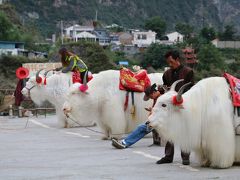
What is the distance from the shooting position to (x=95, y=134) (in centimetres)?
1538

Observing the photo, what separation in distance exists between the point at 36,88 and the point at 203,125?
10.0 m

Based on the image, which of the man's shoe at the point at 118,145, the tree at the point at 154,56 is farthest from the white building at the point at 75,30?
the man's shoe at the point at 118,145

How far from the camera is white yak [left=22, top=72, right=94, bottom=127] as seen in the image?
58.3 feet

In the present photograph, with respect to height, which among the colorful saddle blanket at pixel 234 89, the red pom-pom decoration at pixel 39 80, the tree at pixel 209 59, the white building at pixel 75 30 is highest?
the white building at pixel 75 30

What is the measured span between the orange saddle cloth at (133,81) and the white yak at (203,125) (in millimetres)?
4479

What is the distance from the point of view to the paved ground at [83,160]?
28.9 feet

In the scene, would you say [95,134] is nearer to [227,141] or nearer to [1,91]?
[227,141]

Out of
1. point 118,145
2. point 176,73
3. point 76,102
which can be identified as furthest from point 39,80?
point 176,73

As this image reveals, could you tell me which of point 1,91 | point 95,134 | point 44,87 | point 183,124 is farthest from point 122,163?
point 1,91

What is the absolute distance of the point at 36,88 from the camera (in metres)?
18.5

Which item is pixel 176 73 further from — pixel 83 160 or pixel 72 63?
pixel 72 63

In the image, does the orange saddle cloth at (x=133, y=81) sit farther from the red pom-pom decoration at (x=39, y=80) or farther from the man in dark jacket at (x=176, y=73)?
the red pom-pom decoration at (x=39, y=80)

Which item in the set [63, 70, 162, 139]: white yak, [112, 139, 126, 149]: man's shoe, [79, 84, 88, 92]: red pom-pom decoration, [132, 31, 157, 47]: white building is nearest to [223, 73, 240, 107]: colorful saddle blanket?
[112, 139, 126, 149]: man's shoe

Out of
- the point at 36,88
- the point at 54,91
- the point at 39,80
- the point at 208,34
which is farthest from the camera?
the point at 208,34
